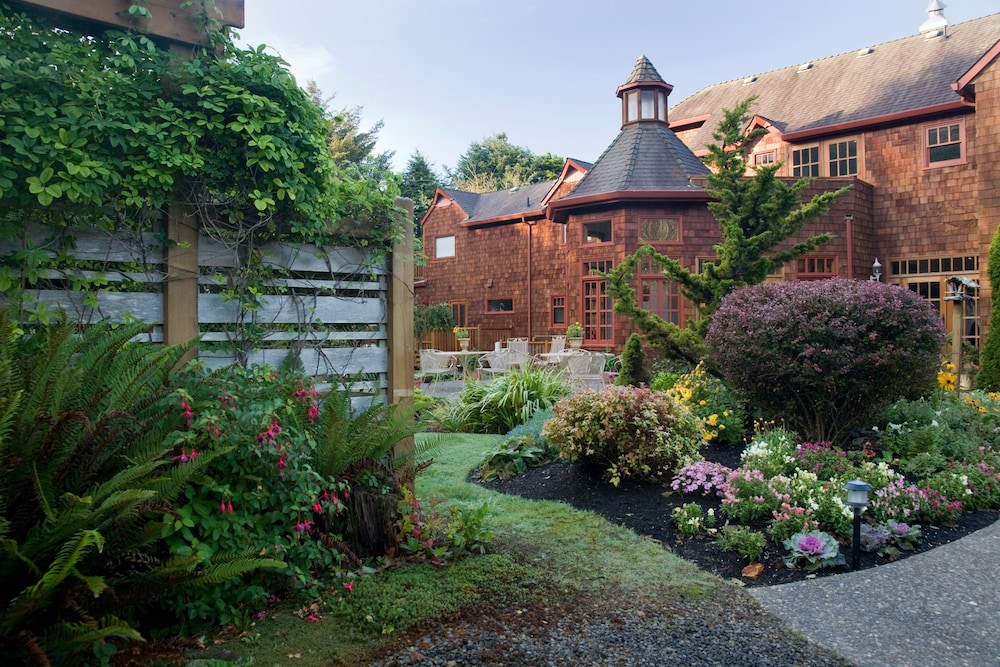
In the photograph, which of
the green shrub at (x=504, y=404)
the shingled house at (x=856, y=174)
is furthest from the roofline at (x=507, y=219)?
the green shrub at (x=504, y=404)

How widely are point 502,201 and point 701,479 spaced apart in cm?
1968

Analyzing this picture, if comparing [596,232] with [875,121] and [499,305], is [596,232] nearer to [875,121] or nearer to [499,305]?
[499,305]

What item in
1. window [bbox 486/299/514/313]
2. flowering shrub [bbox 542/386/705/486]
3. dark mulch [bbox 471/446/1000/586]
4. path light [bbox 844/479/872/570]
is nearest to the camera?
path light [bbox 844/479/872/570]

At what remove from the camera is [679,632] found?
2.81 metres

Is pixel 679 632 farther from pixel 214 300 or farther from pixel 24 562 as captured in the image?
pixel 214 300

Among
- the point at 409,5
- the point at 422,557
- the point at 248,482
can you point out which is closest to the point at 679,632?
the point at 422,557

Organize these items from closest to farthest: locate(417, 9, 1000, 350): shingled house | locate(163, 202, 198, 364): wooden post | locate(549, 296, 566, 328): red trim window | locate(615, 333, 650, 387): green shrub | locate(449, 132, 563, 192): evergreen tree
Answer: locate(163, 202, 198, 364): wooden post → locate(615, 333, 650, 387): green shrub → locate(417, 9, 1000, 350): shingled house → locate(549, 296, 566, 328): red trim window → locate(449, 132, 563, 192): evergreen tree

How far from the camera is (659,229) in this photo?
15.5 metres

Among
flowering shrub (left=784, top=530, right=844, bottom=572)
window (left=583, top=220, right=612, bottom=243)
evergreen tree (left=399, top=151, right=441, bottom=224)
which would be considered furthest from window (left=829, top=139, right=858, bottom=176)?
evergreen tree (left=399, top=151, right=441, bottom=224)

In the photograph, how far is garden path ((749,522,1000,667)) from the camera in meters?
2.72

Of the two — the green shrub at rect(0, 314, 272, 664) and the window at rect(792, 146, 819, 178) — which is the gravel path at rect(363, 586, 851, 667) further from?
the window at rect(792, 146, 819, 178)

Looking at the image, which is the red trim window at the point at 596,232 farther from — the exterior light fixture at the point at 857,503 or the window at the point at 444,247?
the exterior light fixture at the point at 857,503

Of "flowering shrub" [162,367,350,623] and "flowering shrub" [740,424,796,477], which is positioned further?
"flowering shrub" [740,424,796,477]

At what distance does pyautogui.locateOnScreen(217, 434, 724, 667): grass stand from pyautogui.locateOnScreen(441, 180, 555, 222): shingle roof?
56.5 ft
